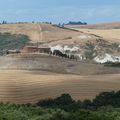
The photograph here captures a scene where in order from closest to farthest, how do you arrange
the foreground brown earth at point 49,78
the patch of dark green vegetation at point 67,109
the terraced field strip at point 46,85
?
the patch of dark green vegetation at point 67,109 < the terraced field strip at point 46,85 < the foreground brown earth at point 49,78

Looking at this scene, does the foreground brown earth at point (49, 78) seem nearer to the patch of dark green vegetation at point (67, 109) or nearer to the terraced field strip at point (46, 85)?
the terraced field strip at point (46, 85)

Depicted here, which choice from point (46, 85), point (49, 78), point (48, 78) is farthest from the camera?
point (49, 78)

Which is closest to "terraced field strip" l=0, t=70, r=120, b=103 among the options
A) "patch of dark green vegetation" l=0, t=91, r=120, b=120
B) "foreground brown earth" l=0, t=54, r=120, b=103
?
"foreground brown earth" l=0, t=54, r=120, b=103

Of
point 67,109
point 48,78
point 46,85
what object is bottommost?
point 67,109

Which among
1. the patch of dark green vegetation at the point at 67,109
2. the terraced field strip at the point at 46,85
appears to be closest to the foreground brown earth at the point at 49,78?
the terraced field strip at the point at 46,85

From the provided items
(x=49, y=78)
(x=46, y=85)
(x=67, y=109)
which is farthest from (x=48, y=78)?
(x=67, y=109)

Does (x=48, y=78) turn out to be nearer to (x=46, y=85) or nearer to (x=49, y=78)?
(x=49, y=78)

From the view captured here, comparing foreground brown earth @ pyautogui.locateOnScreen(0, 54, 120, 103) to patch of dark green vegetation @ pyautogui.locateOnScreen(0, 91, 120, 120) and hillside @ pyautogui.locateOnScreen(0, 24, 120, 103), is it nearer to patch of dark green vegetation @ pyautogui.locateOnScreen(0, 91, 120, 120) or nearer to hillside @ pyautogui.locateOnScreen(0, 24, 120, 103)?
hillside @ pyautogui.locateOnScreen(0, 24, 120, 103)
